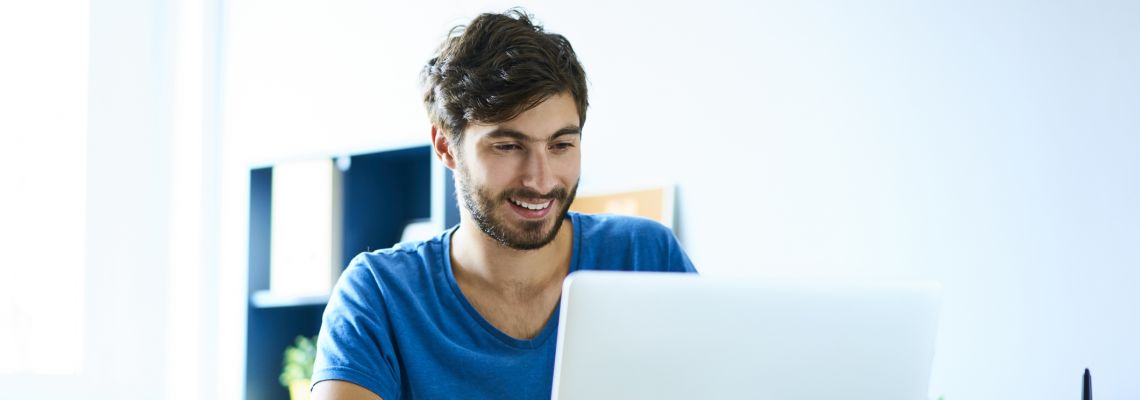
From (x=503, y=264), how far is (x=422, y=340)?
6.5 inches

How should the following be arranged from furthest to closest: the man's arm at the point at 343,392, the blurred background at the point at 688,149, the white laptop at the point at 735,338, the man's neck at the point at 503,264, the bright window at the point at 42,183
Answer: the bright window at the point at 42,183 → the blurred background at the point at 688,149 → the man's neck at the point at 503,264 → the man's arm at the point at 343,392 → the white laptop at the point at 735,338

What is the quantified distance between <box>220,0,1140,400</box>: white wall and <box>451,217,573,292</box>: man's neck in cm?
64

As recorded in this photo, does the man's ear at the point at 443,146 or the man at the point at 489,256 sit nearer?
the man at the point at 489,256

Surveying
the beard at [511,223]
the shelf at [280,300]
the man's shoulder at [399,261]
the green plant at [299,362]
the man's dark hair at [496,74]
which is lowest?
the green plant at [299,362]

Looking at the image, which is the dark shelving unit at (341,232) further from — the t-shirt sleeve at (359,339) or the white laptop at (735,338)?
the white laptop at (735,338)

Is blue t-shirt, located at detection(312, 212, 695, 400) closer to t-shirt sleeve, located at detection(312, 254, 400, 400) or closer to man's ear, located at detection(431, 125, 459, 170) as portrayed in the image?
t-shirt sleeve, located at detection(312, 254, 400, 400)

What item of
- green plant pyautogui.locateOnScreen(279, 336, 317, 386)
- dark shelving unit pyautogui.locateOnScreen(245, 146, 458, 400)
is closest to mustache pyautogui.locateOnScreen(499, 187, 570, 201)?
dark shelving unit pyautogui.locateOnScreen(245, 146, 458, 400)

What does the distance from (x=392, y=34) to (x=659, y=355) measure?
2.36 metres

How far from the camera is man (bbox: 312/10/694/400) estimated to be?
4.94 feet

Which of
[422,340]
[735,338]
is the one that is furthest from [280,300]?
[735,338]

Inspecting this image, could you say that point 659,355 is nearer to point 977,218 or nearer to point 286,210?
point 977,218

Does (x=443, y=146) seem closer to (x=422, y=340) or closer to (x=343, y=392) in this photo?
(x=422, y=340)

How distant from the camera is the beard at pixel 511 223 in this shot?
154 centimetres

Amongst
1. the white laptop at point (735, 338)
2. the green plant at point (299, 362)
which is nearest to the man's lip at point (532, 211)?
the white laptop at point (735, 338)
